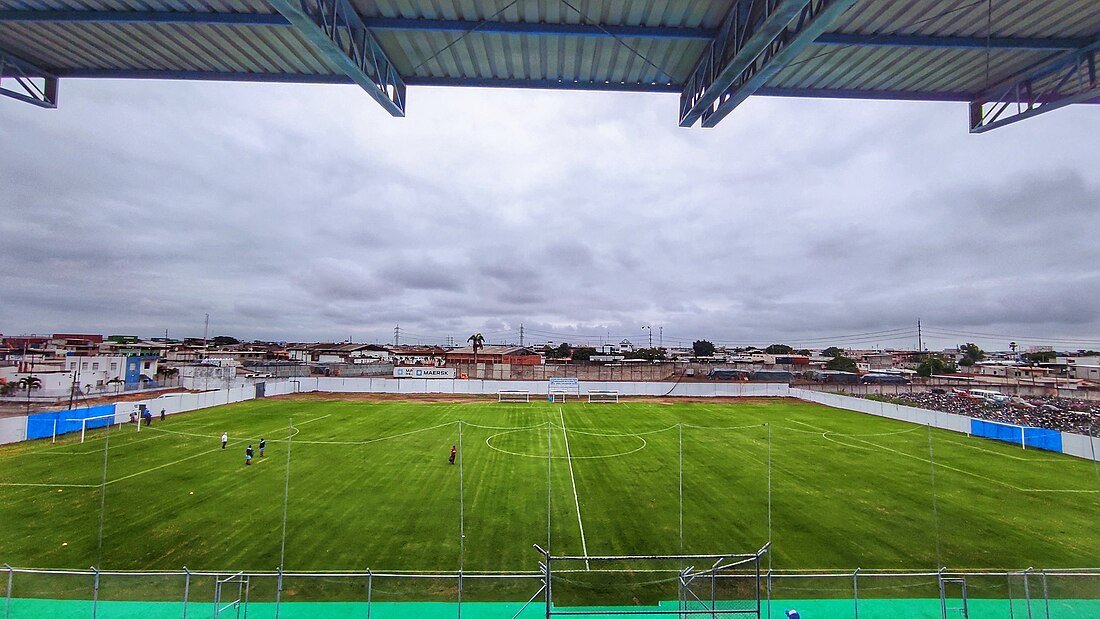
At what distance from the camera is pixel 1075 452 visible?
22.7 meters

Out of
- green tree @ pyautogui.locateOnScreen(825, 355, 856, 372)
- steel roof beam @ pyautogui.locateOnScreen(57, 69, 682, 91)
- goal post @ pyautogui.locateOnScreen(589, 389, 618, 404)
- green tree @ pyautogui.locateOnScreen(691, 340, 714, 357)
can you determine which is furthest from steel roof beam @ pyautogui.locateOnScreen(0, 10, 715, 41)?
green tree @ pyautogui.locateOnScreen(691, 340, 714, 357)

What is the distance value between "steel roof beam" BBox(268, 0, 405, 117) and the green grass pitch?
7348 millimetres

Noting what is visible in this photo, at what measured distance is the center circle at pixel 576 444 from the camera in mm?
21844

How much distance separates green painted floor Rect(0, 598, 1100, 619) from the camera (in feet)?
25.0

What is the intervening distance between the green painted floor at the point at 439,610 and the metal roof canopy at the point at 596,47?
25.6 ft

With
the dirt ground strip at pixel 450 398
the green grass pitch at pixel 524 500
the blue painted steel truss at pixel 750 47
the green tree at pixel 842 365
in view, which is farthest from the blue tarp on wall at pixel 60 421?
the green tree at pixel 842 365

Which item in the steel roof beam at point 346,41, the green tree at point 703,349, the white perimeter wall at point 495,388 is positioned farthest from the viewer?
the green tree at point 703,349

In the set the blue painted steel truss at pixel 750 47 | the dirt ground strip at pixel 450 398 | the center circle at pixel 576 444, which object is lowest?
the dirt ground strip at pixel 450 398

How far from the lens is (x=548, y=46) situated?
6.95m

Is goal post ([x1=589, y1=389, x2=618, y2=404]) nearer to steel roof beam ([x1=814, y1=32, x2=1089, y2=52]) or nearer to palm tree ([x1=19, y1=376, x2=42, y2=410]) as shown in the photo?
steel roof beam ([x1=814, y1=32, x2=1089, y2=52])

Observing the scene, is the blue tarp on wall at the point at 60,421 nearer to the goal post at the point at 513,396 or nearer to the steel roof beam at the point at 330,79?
the steel roof beam at the point at 330,79

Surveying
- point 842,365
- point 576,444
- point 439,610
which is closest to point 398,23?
point 439,610

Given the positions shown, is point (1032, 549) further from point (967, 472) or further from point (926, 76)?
point (926, 76)

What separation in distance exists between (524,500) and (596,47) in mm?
12708
